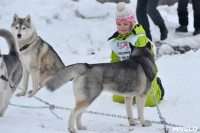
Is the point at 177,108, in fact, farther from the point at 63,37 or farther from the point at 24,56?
the point at 63,37

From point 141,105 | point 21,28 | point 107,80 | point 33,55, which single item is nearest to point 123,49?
point 141,105

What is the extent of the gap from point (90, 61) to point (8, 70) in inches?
131

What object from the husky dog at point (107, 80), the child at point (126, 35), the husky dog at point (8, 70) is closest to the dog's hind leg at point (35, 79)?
the husky dog at point (8, 70)

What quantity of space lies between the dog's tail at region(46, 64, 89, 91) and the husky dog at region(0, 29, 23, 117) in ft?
2.58

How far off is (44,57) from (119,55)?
5.40ft

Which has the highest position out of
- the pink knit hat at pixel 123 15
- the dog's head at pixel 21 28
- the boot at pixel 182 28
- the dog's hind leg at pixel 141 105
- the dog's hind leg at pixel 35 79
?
the pink knit hat at pixel 123 15

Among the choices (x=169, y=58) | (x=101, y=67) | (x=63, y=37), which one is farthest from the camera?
(x=63, y=37)

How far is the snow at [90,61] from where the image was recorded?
2.94 meters

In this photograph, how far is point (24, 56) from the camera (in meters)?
4.62

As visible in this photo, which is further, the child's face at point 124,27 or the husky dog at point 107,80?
the child's face at point 124,27

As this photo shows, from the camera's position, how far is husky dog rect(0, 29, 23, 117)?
10.1 feet

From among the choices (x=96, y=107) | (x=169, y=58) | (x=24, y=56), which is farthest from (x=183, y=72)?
(x=24, y=56)

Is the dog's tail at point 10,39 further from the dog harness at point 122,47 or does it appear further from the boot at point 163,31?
the boot at point 163,31

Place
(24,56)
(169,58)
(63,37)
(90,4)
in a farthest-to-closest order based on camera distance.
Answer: (90,4) < (63,37) < (169,58) < (24,56)
